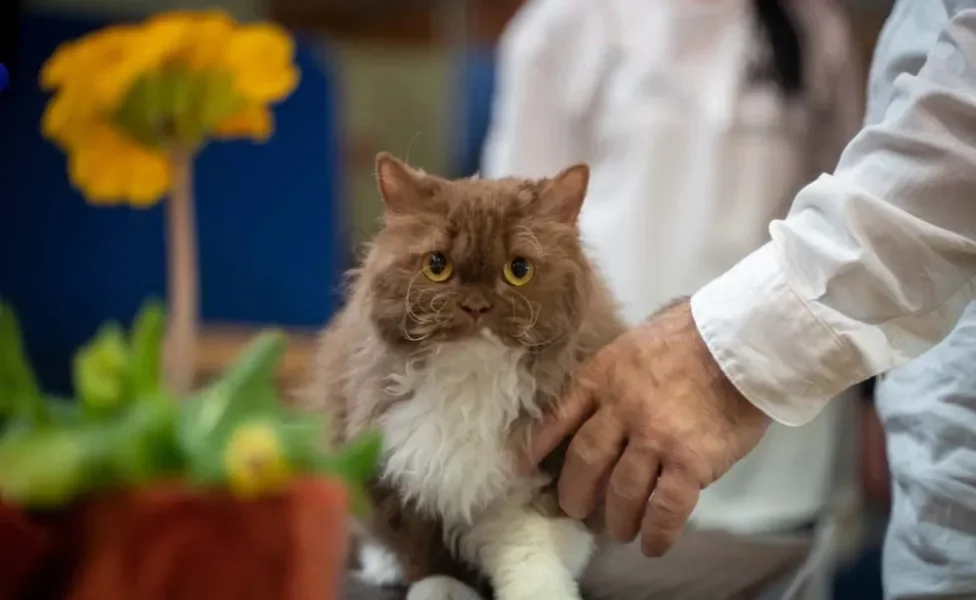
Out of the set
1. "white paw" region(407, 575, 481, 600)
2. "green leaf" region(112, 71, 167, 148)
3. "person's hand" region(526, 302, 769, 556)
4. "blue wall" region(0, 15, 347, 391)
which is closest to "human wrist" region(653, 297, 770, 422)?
"person's hand" region(526, 302, 769, 556)

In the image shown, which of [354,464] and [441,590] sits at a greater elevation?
[354,464]

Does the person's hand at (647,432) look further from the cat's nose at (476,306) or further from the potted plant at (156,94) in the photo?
the potted plant at (156,94)

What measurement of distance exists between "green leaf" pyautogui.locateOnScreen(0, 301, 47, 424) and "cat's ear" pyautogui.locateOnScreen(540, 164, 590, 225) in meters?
0.33

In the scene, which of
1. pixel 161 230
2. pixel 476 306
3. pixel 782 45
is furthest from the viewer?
pixel 161 230

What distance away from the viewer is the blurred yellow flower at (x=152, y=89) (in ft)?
2.93

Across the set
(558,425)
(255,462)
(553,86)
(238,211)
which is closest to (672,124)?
(553,86)

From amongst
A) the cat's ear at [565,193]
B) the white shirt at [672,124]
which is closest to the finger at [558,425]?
the cat's ear at [565,193]

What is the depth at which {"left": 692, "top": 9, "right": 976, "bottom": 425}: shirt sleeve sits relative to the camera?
601mm

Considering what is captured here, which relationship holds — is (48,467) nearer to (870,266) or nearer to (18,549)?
(18,549)

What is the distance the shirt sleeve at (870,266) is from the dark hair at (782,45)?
0.71 m

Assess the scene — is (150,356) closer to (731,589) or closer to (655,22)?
(731,589)

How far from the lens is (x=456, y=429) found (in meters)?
0.61

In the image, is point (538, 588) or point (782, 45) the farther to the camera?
point (782, 45)

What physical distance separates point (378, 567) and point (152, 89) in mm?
533
